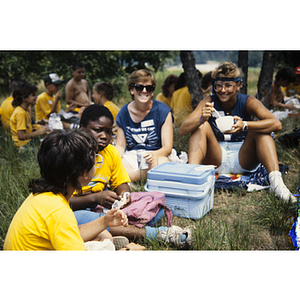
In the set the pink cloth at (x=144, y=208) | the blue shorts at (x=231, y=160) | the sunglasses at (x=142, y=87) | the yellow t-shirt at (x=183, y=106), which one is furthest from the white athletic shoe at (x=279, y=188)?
the yellow t-shirt at (x=183, y=106)

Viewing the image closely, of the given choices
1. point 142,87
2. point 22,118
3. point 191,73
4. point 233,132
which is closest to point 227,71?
point 233,132

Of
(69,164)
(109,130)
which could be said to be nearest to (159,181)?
(109,130)

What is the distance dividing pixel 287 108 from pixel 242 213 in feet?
15.8

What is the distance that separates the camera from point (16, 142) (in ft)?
16.5

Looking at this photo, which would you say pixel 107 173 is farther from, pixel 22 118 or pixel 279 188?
pixel 22 118

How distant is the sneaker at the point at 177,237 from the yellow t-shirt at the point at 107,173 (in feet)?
2.17

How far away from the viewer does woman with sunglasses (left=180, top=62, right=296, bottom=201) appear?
11.1 feet

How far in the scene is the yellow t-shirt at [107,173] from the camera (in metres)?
2.70

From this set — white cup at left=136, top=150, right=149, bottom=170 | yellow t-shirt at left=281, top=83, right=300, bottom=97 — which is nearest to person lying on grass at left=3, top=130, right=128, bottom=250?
white cup at left=136, top=150, right=149, bottom=170

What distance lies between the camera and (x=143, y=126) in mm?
3779

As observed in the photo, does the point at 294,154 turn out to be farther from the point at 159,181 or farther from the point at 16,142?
the point at 16,142

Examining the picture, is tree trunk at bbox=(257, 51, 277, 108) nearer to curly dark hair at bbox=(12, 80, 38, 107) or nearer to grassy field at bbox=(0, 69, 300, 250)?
Result: grassy field at bbox=(0, 69, 300, 250)

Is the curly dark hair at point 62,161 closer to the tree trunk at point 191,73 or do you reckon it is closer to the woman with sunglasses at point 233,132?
the woman with sunglasses at point 233,132

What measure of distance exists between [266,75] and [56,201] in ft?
16.6
